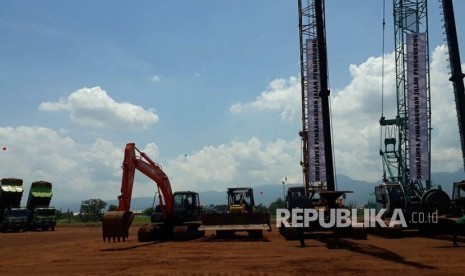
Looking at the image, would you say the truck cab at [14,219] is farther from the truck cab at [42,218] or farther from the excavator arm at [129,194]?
the excavator arm at [129,194]

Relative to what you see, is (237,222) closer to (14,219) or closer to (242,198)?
(242,198)

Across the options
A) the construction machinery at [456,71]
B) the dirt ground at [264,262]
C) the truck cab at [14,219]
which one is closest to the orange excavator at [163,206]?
the dirt ground at [264,262]

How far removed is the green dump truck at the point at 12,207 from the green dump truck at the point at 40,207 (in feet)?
4.25

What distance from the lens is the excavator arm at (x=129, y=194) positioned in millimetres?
22891

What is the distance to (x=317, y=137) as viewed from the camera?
4147cm

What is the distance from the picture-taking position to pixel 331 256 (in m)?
17.2

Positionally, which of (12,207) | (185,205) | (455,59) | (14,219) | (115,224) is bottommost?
(115,224)

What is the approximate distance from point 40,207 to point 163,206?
28737 millimetres

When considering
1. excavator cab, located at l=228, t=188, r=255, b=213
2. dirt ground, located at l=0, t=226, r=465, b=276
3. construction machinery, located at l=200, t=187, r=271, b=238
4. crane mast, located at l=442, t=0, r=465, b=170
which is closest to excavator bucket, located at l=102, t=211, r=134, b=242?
dirt ground, located at l=0, t=226, r=465, b=276

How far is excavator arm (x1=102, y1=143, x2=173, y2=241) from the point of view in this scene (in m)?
22.9

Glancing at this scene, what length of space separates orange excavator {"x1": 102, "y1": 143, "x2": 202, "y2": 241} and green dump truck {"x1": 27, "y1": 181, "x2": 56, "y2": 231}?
25536 mm

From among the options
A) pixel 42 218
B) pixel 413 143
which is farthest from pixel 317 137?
pixel 42 218

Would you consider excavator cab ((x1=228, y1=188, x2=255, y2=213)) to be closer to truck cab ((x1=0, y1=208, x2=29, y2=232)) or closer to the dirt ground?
the dirt ground

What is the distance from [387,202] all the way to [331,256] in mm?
13423
